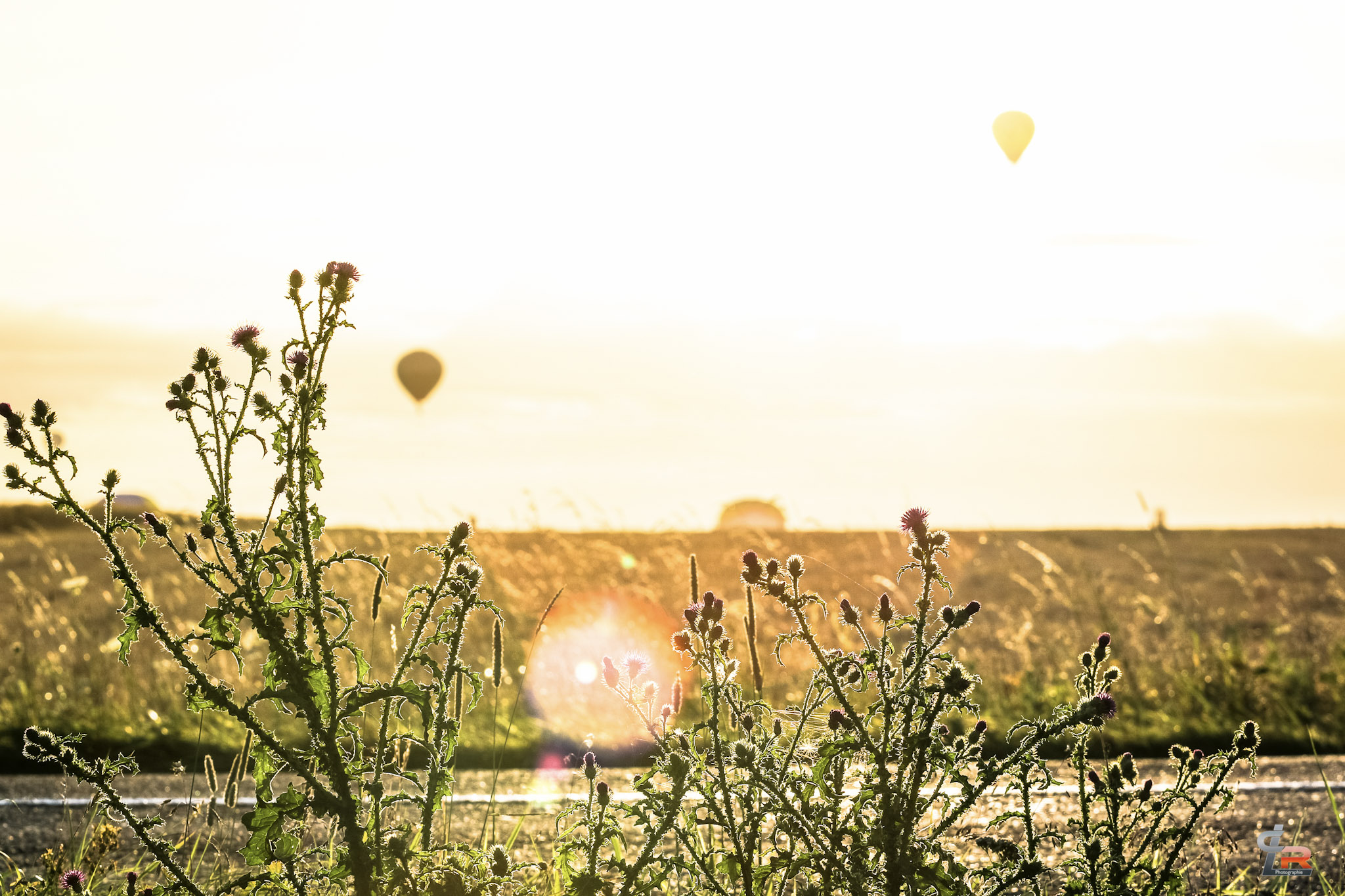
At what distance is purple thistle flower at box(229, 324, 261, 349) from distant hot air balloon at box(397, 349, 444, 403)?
33.9 m

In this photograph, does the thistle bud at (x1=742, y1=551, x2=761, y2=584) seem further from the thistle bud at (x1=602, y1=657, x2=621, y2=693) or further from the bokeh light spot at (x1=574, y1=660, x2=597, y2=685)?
the bokeh light spot at (x1=574, y1=660, x2=597, y2=685)

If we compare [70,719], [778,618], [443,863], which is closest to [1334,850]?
[443,863]

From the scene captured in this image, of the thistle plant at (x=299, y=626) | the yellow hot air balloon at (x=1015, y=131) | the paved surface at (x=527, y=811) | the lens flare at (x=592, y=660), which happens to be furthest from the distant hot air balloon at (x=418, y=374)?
the thistle plant at (x=299, y=626)

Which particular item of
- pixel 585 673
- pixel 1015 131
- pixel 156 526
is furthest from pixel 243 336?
pixel 1015 131

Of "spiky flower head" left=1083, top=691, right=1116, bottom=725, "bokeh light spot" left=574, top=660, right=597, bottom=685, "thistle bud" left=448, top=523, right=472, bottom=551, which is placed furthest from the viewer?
"bokeh light spot" left=574, top=660, right=597, bottom=685

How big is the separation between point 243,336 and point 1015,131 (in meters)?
24.9

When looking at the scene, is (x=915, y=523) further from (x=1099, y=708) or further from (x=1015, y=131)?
(x=1015, y=131)

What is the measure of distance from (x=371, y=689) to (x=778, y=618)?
369 inches

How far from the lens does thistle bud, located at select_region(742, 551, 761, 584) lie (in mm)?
2982

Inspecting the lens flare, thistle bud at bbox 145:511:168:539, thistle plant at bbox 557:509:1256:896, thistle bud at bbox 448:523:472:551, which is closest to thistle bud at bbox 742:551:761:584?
thistle plant at bbox 557:509:1256:896

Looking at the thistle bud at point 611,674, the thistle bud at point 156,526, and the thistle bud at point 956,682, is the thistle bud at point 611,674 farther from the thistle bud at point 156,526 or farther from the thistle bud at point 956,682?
the thistle bud at point 156,526

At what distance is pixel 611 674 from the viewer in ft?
10.6

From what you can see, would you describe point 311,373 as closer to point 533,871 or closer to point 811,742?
point 811,742

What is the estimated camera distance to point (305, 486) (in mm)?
3082
